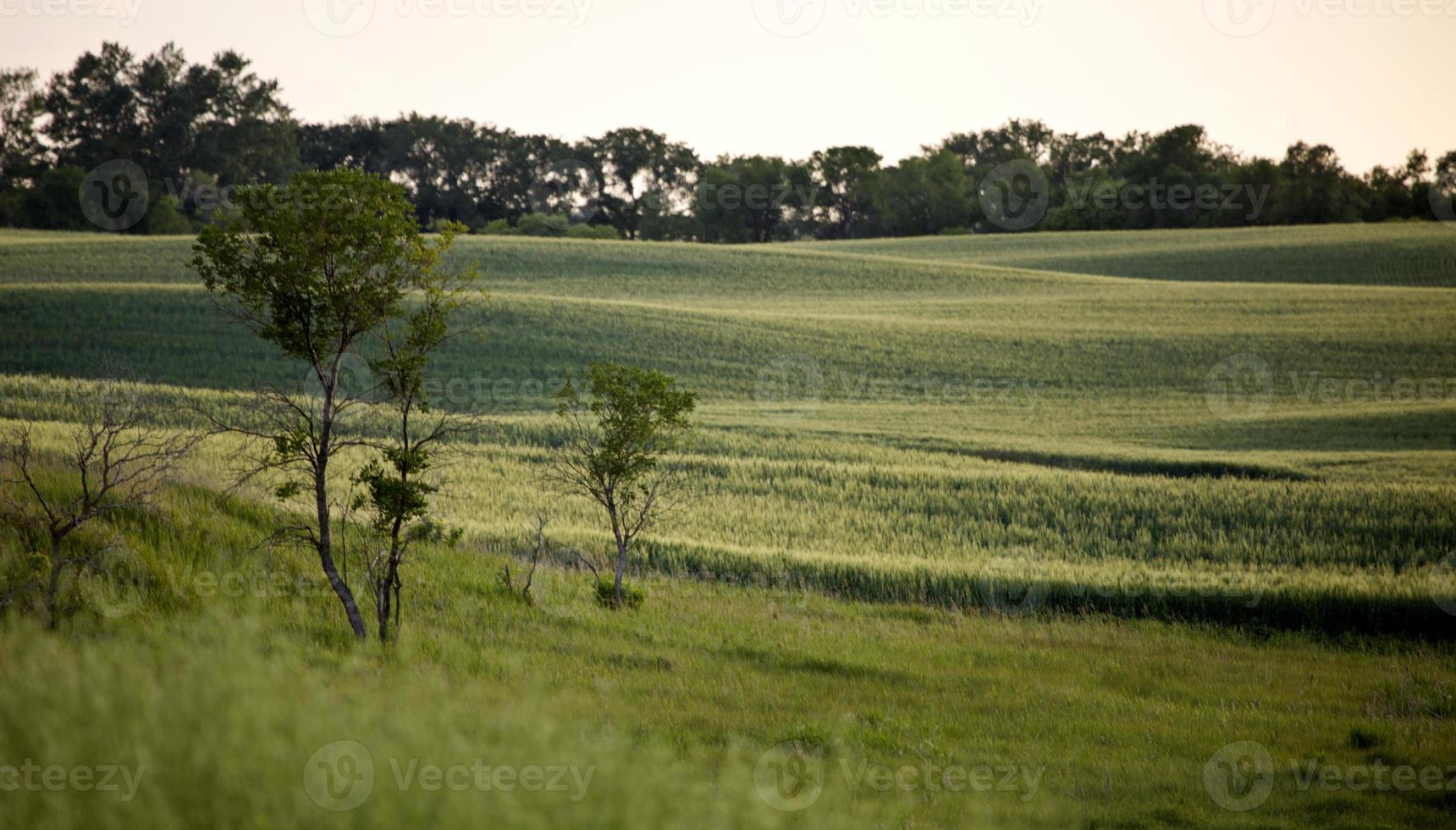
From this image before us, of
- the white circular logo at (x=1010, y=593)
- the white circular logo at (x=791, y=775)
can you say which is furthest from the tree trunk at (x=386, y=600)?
the white circular logo at (x=1010, y=593)

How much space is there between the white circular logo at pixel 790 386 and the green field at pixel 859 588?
180 millimetres

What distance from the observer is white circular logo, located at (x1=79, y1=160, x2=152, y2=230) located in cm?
7200

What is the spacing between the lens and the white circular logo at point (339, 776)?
2865 millimetres

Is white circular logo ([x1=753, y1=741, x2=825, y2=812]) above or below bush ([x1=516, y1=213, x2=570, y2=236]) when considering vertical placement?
below

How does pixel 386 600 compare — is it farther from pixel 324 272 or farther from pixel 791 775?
pixel 791 775

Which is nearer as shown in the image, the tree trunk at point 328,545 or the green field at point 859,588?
the green field at point 859,588

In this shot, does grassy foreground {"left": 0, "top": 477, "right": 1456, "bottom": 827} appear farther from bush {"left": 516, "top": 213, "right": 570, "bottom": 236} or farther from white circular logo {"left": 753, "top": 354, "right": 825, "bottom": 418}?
bush {"left": 516, "top": 213, "right": 570, "bottom": 236}

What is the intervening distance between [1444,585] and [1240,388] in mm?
21323

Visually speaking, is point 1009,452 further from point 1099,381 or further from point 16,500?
point 16,500

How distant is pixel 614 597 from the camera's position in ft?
39.0

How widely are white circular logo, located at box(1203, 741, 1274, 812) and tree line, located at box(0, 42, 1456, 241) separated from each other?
74.1 metres

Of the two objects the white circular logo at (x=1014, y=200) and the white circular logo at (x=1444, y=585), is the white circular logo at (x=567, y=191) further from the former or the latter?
the white circular logo at (x=1444, y=585)

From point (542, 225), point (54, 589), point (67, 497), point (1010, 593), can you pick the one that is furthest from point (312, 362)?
point (542, 225)

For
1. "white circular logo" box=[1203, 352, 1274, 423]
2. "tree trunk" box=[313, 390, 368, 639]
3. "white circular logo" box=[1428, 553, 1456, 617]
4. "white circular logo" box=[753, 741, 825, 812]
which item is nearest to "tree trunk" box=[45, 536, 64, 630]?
"tree trunk" box=[313, 390, 368, 639]
